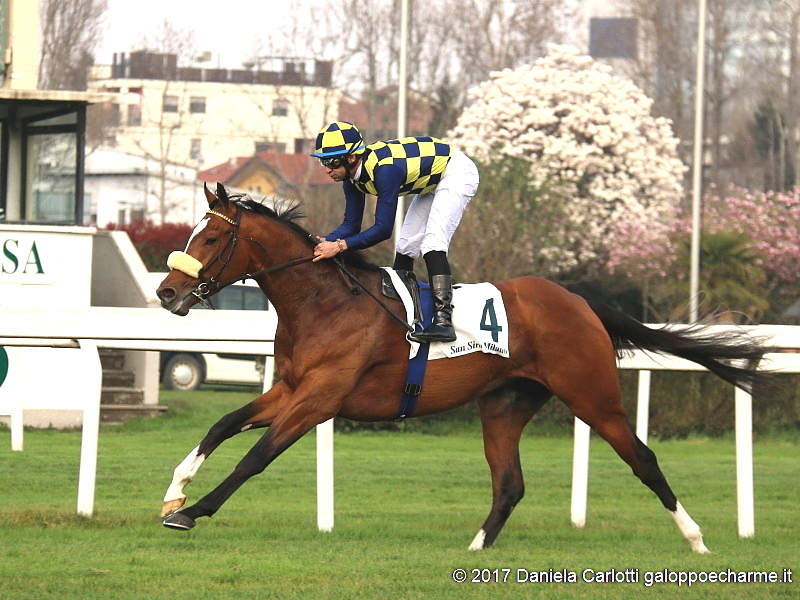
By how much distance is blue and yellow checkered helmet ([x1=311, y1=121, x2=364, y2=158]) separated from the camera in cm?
551

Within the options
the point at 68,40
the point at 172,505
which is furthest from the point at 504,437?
the point at 68,40

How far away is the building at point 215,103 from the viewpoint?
32250 millimetres

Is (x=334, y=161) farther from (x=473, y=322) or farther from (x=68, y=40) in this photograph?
(x=68, y=40)

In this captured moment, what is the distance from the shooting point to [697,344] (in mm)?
6523

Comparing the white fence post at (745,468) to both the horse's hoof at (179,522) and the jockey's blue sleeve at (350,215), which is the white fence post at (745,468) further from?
the horse's hoof at (179,522)

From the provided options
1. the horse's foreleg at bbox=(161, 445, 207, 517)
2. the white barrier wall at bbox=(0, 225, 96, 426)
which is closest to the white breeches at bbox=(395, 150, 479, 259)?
the horse's foreleg at bbox=(161, 445, 207, 517)

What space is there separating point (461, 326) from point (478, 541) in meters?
1.00

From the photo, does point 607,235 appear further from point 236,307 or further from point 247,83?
point 247,83

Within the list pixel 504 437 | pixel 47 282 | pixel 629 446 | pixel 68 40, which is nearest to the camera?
pixel 629 446

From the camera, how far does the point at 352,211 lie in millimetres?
5801

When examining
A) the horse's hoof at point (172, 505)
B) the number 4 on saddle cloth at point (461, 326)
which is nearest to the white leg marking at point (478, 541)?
the number 4 on saddle cloth at point (461, 326)

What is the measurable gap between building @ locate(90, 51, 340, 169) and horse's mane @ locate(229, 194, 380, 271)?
7991 mm

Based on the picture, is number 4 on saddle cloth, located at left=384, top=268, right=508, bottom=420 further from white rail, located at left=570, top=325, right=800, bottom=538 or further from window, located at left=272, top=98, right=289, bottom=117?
window, located at left=272, top=98, right=289, bottom=117

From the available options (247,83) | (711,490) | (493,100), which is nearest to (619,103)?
(493,100)
